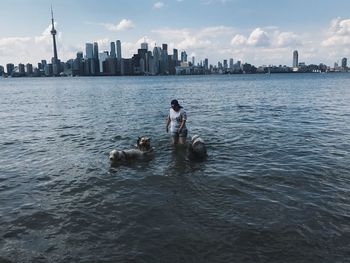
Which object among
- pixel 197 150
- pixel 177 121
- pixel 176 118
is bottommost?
pixel 197 150

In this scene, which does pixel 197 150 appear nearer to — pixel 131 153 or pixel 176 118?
pixel 176 118

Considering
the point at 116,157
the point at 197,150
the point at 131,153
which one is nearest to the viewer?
the point at 116,157

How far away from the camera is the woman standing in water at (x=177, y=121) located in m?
16.7

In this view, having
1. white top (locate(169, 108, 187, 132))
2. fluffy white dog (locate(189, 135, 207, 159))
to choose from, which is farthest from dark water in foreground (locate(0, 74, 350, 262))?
white top (locate(169, 108, 187, 132))

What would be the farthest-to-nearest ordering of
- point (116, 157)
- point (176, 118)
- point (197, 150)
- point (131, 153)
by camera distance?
point (176, 118), point (131, 153), point (197, 150), point (116, 157)

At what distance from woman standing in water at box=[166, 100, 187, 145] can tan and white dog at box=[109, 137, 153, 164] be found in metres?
1.44

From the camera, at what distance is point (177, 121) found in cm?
1698

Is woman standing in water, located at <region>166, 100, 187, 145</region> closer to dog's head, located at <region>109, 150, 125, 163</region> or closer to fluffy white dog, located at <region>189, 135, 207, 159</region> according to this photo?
fluffy white dog, located at <region>189, 135, 207, 159</region>

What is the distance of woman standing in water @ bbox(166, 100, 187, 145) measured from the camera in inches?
656

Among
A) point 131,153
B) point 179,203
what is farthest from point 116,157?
point 179,203

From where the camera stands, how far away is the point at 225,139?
20.7 meters

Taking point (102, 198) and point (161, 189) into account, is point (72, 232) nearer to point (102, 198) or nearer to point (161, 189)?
point (102, 198)

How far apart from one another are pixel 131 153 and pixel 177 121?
2890mm

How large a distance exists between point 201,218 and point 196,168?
16.3 ft
